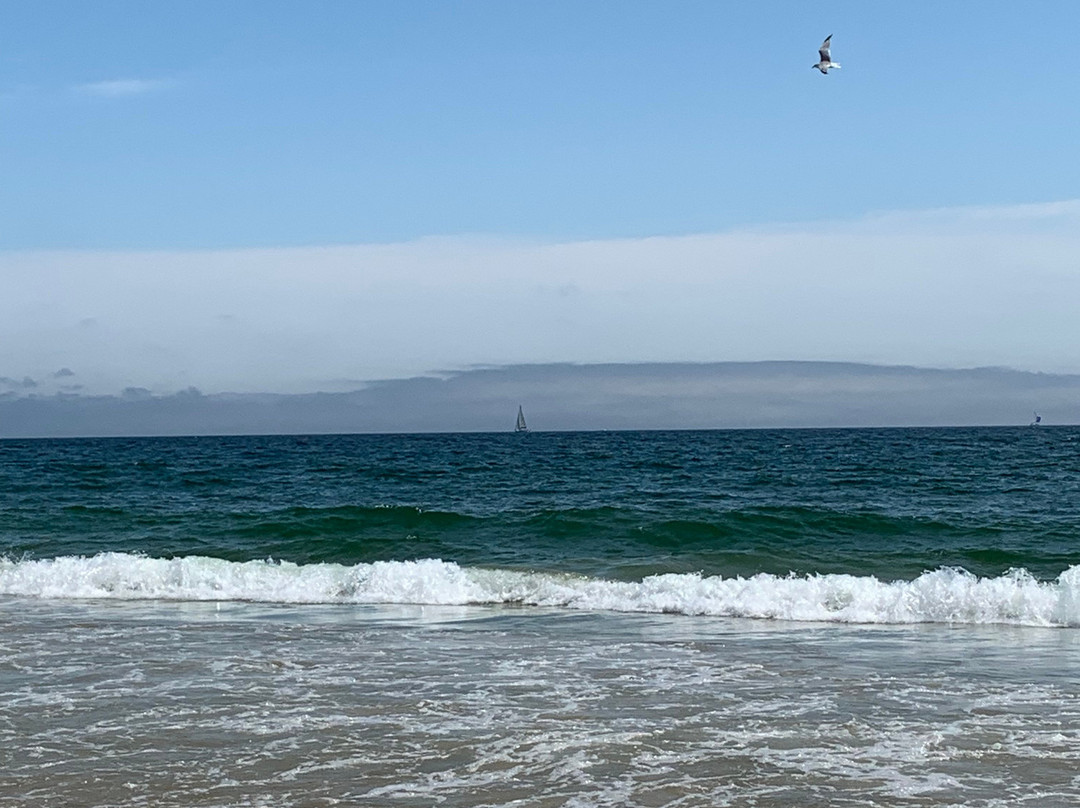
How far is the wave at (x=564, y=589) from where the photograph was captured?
15.2 metres

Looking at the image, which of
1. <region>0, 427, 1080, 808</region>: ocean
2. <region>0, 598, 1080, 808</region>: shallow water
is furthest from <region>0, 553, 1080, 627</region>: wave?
<region>0, 598, 1080, 808</region>: shallow water

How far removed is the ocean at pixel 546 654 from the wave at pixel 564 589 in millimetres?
60

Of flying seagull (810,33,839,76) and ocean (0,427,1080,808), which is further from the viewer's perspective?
flying seagull (810,33,839,76)

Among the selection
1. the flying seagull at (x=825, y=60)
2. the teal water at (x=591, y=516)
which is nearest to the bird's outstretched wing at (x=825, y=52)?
the flying seagull at (x=825, y=60)

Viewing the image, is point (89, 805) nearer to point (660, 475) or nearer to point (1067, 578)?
point (1067, 578)

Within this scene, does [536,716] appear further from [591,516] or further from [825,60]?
[591,516]

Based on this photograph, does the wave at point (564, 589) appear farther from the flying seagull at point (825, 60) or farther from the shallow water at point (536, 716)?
the flying seagull at point (825, 60)

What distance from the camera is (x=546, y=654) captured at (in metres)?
11.8

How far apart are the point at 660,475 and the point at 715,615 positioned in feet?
81.9

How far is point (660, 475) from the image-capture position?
40.2m

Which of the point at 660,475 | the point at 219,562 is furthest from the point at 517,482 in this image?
the point at 219,562

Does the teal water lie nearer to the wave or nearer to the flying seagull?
the wave

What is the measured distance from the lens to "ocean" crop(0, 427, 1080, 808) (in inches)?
287

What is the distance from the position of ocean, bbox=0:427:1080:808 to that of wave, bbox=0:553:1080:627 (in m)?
0.06
